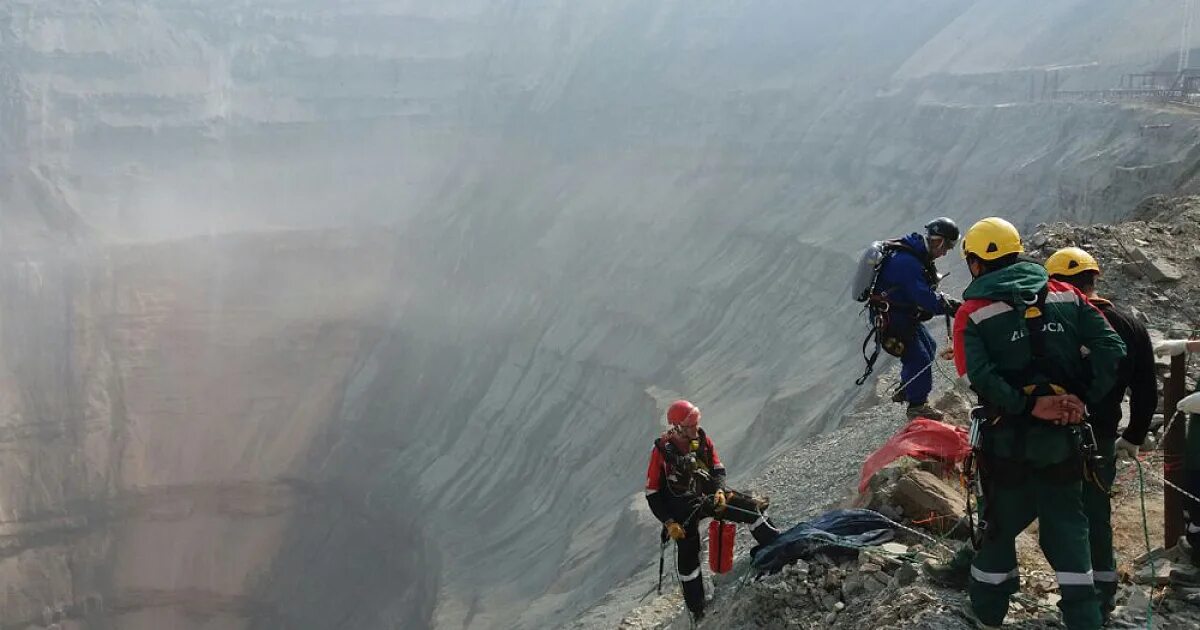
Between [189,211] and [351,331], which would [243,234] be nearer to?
[189,211]

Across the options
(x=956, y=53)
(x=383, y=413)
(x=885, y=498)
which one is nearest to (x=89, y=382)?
(x=383, y=413)

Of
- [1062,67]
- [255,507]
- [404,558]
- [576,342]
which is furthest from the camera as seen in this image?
[255,507]

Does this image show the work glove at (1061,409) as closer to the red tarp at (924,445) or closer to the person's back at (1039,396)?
the person's back at (1039,396)

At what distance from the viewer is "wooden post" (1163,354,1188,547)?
5.45 metres

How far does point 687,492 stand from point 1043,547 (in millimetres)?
3392

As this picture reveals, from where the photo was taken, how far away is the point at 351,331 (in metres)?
45.2

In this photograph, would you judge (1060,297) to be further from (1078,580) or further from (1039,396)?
(1078,580)

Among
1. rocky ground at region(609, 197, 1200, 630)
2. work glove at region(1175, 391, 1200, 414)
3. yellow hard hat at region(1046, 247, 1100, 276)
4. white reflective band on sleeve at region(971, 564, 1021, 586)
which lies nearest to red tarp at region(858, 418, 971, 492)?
rocky ground at region(609, 197, 1200, 630)

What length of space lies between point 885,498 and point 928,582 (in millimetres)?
1542

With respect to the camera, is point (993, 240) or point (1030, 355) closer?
point (1030, 355)

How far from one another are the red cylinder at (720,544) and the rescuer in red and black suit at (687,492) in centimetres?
15

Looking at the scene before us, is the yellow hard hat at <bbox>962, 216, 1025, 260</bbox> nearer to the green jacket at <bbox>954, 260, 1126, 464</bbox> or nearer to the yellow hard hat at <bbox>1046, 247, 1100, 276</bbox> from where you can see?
the green jacket at <bbox>954, 260, 1126, 464</bbox>

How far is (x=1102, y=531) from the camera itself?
193 inches

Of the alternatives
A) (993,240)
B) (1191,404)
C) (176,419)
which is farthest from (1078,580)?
(176,419)
